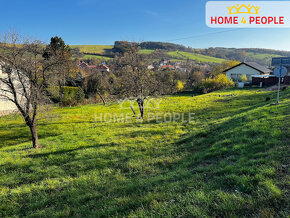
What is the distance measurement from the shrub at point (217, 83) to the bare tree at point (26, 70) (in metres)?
35.5

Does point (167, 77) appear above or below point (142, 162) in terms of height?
above

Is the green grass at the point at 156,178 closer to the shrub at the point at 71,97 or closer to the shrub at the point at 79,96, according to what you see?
the shrub at the point at 71,97

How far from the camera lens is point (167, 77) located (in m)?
47.4

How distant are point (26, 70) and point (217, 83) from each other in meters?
37.8

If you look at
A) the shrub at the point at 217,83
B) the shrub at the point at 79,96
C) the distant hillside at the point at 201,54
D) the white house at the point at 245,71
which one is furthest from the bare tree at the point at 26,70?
the distant hillside at the point at 201,54

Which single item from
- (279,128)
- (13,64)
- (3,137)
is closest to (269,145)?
(279,128)

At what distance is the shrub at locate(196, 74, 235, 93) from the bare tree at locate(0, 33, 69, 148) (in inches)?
1398

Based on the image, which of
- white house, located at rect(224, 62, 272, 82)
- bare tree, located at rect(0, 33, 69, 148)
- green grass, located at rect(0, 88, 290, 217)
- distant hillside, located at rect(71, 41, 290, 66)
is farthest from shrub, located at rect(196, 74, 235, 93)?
distant hillside, located at rect(71, 41, 290, 66)

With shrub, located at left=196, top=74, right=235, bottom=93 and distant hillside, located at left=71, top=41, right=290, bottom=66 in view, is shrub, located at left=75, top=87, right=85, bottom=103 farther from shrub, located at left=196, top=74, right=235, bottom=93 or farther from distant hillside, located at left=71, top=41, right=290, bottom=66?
distant hillside, located at left=71, top=41, right=290, bottom=66

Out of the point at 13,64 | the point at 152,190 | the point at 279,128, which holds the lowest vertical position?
the point at 152,190

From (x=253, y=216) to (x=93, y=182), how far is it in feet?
14.0

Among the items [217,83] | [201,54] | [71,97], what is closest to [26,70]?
[71,97]

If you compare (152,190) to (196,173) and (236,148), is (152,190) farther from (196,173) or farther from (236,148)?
(236,148)

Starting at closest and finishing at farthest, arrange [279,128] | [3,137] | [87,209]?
[87,209], [279,128], [3,137]
